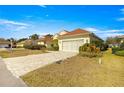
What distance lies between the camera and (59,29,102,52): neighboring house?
16284 millimetres

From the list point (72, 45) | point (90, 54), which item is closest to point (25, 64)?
point (90, 54)

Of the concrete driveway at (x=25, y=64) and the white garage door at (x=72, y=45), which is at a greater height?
the white garage door at (x=72, y=45)

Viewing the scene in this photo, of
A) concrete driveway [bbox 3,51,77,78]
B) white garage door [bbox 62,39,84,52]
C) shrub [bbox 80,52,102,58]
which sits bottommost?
concrete driveway [bbox 3,51,77,78]

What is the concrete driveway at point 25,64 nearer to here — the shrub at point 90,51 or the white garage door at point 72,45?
the white garage door at point 72,45

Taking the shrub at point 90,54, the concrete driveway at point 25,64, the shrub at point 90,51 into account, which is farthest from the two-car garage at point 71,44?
the shrub at point 90,54

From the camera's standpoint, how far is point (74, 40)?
19.3 meters

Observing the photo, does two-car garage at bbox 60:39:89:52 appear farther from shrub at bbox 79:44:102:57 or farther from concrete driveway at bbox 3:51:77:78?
concrete driveway at bbox 3:51:77:78

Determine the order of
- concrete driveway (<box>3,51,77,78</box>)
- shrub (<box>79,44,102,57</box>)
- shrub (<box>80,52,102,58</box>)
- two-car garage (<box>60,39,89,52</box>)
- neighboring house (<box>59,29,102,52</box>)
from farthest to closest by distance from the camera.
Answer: two-car garage (<box>60,39,89,52</box>) < shrub (<box>80,52,102,58</box>) < shrub (<box>79,44,102,57</box>) < neighboring house (<box>59,29,102,52</box>) < concrete driveway (<box>3,51,77,78</box>)

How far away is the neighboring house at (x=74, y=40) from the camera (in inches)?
641

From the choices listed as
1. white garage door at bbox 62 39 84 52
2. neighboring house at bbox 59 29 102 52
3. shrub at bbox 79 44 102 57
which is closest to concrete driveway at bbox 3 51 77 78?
white garage door at bbox 62 39 84 52


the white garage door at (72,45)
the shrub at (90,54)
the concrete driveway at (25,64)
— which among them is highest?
the white garage door at (72,45)
